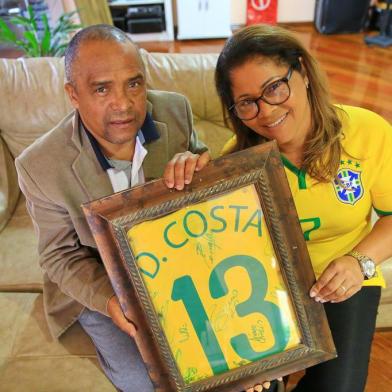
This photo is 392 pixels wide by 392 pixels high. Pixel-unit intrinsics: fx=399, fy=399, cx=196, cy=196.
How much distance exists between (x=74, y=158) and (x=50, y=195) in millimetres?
115

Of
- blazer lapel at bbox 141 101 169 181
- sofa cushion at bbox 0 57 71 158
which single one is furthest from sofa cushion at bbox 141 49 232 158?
blazer lapel at bbox 141 101 169 181

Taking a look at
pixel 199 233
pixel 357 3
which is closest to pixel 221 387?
pixel 199 233

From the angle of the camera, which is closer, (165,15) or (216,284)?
(216,284)

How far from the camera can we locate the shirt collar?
1067mm

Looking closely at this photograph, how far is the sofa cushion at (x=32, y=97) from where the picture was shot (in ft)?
5.70

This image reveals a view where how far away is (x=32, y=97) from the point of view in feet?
5.71

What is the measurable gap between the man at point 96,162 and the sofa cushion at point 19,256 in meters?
0.29

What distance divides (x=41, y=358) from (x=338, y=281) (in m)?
0.92

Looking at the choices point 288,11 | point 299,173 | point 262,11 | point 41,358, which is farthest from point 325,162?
point 288,11

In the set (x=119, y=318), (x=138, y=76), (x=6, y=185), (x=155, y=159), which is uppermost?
(x=138, y=76)

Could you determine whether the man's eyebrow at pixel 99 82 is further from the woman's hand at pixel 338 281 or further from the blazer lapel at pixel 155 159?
the woman's hand at pixel 338 281

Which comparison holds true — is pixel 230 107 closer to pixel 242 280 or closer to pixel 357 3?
pixel 242 280

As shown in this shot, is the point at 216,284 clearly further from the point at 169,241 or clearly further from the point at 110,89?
the point at 110,89

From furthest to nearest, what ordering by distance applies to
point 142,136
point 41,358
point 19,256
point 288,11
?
1. point 288,11
2. point 19,256
3. point 41,358
4. point 142,136
